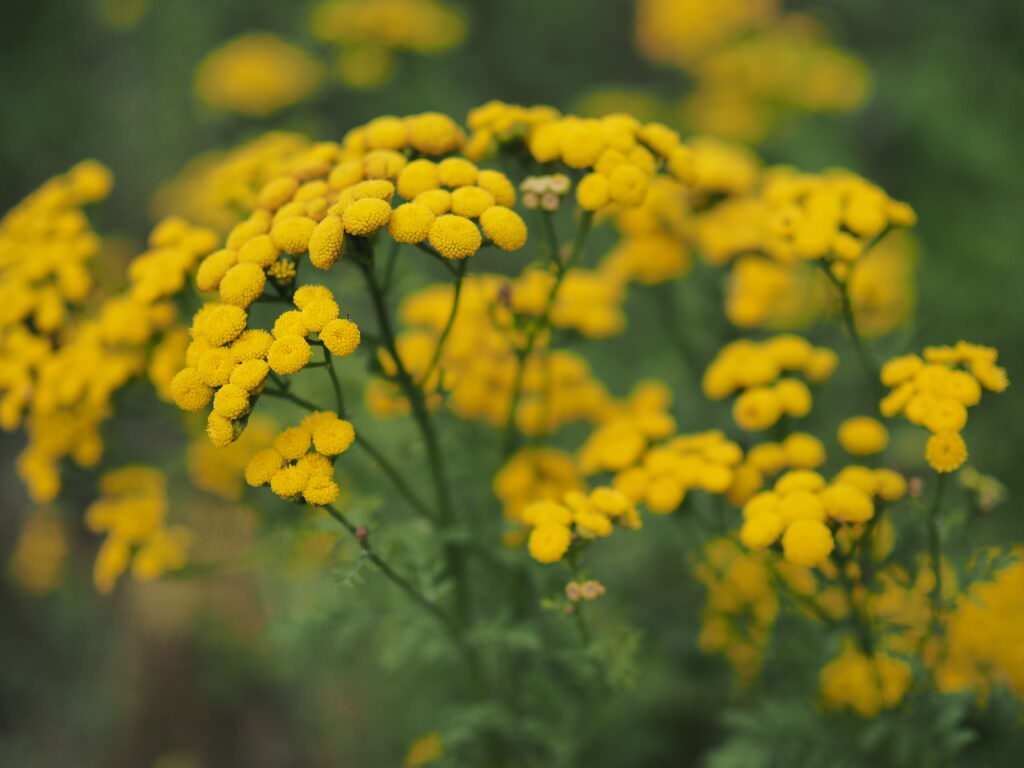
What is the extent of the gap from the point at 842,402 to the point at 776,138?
2.49m

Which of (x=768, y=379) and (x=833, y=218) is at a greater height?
(x=833, y=218)

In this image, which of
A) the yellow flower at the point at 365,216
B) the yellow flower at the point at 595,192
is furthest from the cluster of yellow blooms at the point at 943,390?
the yellow flower at the point at 365,216

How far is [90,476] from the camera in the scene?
3.37 meters

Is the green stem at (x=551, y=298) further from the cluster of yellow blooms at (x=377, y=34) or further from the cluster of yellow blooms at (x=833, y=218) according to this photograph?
the cluster of yellow blooms at (x=377, y=34)

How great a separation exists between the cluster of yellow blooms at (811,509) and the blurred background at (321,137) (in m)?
1.34

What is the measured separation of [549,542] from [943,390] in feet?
3.94

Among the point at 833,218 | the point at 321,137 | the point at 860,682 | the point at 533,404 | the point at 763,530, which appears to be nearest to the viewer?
the point at 763,530

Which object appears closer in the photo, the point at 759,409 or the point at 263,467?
the point at 263,467

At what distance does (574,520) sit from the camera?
7.90ft

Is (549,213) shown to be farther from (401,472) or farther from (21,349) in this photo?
(21,349)

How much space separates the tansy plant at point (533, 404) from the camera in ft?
7.45

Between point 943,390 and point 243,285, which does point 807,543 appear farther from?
point 243,285

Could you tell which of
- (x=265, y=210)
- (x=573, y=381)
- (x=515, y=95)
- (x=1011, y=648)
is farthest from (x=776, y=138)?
(x=265, y=210)

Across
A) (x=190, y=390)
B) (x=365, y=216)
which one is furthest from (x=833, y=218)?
(x=190, y=390)
